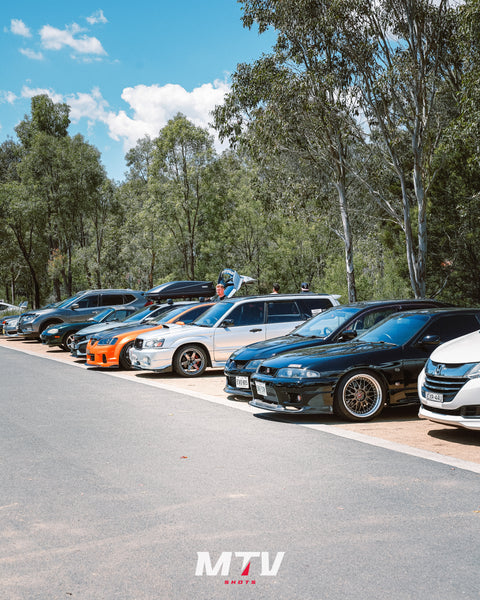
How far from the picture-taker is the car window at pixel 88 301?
82.7 feet

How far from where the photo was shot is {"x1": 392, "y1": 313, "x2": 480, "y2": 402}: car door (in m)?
9.30

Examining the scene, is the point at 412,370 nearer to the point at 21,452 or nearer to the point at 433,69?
the point at 21,452

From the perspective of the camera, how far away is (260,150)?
27.3m

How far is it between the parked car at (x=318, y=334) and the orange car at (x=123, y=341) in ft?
16.6

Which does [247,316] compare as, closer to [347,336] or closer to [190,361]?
[190,361]

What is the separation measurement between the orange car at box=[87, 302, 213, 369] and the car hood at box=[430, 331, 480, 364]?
865cm

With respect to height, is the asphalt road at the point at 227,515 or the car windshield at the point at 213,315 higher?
the car windshield at the point at 213,315

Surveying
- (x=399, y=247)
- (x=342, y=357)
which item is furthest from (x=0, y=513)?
(x=399, y=247)

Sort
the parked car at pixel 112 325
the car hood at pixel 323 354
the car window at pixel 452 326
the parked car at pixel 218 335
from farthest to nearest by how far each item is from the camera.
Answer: the parked car at pixel 112 325, the parked car at pixel 218 335, the car window at pixel 452 326, the car hood at pixel 323 354

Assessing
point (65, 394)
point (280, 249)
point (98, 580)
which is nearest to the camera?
point (98, 580)

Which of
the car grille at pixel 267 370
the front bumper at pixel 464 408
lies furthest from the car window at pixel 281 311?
the front bumper at pixel 464 408

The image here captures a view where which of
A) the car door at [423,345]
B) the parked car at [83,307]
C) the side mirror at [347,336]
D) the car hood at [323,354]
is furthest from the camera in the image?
the parked car at [83,307]

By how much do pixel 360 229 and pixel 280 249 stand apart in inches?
303

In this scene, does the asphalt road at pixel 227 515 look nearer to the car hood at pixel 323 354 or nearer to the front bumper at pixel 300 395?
the front bumper at pixel 300 395
